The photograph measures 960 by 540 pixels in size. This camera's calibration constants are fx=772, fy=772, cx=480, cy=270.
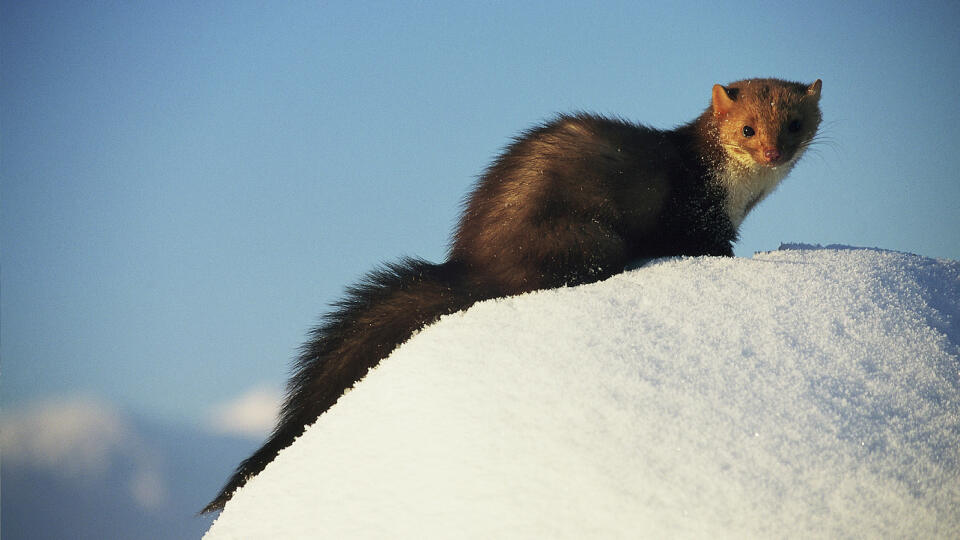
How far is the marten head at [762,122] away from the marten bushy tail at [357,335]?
1850 mm

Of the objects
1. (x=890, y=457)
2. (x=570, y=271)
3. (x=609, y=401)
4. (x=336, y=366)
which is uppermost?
(x=570, y=271)

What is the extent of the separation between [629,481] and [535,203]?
165cm

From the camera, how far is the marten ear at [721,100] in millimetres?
4258

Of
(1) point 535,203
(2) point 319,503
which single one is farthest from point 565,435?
(1) point 535,203

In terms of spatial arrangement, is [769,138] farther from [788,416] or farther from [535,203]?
[788,416]

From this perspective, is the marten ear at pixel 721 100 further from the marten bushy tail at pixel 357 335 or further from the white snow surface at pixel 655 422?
the marten bushy tail at pixel 357 335

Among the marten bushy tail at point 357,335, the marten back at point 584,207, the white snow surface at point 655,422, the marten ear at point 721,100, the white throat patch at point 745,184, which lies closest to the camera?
→ the white snow surface at point 655,422

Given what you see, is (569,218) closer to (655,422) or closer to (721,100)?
(655,422)

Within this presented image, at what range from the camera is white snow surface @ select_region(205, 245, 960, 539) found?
1812 mm

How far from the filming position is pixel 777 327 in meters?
2.42

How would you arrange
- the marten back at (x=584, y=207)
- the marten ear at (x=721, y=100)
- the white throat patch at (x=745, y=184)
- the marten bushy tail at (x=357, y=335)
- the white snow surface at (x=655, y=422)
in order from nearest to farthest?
the white snow surface at (x=655, y=422)
the marten bushy tail at (x=357, y=335)
the marten back at (x=584, y=207)
the white throat patch at (x=745, y=184)
the marten ear at (x=721, y=100)

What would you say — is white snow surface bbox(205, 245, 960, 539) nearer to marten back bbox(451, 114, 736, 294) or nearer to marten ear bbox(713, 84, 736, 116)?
marten back bbox(451, 114, 736, 294)

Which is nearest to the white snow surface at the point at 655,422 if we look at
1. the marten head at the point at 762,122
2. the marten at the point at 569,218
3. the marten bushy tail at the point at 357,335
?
the marten bushy tail at the point at 357,335

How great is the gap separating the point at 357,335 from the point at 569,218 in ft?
3.31
